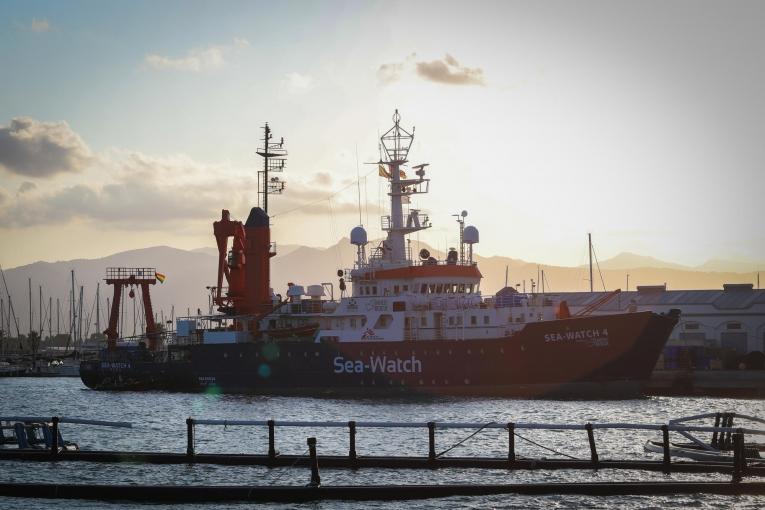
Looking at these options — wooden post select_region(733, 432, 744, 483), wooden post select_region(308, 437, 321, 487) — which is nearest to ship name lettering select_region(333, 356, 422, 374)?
wooden post select_region(308, 437, 321, 487)

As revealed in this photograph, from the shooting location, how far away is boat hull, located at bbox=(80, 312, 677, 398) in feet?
174

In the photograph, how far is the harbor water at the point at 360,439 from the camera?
75.7 feet

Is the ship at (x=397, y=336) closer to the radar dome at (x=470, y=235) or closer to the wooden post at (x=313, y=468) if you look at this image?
the radar dome at (x=470, y=235)

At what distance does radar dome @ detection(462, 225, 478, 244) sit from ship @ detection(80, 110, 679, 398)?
0.09m

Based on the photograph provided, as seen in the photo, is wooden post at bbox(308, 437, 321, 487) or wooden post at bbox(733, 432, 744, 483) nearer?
wooden post at bbox(733, 432, 744, 483)

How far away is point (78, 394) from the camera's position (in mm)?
72188

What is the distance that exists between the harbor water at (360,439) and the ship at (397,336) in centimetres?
223

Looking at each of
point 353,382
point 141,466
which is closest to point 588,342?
point 353,382

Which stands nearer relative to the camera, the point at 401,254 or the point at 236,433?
the point at 236,433

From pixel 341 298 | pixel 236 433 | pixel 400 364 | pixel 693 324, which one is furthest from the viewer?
pixel 693 324

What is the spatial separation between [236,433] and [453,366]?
18923 millimetres

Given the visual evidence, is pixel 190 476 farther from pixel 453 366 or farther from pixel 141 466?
pixel 453 366

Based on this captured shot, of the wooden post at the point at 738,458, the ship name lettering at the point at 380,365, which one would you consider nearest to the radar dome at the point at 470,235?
the ship name lettering at the point at 380,365

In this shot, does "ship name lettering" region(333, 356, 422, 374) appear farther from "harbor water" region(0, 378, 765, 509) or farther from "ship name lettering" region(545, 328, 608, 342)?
"ship name lettering" region(545, 328, 608, 342)
